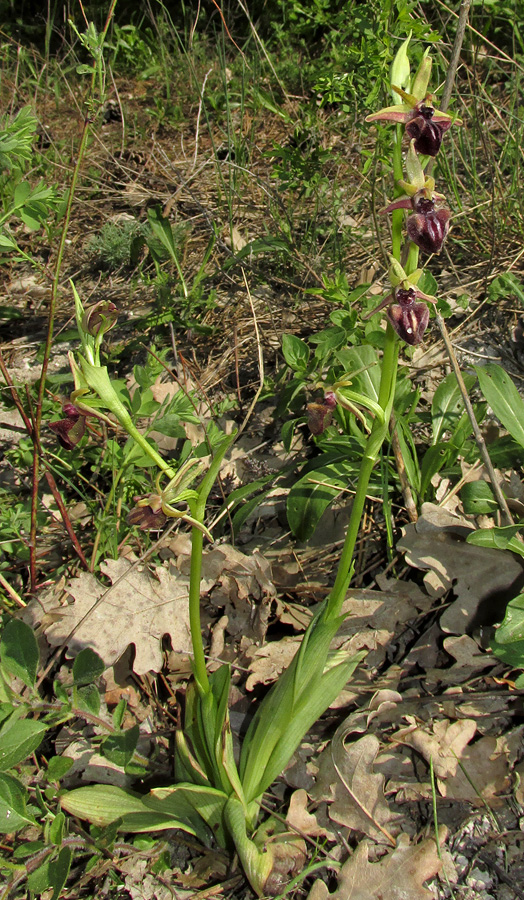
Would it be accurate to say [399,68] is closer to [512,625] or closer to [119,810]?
[512,625]

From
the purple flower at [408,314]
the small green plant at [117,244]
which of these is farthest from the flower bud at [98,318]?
the small green plant at [117,244]

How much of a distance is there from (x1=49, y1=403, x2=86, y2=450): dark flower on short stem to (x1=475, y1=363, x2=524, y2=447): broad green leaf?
4.51 feet

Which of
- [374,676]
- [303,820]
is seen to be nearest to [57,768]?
[303,820]

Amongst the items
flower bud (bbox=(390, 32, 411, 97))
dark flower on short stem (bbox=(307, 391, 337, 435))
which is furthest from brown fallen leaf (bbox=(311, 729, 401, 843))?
flower bud (bbox=(390, 32, 411, 97))

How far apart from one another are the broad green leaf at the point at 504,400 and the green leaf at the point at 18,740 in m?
1.71

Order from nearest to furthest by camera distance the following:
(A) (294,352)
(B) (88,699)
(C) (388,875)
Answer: (C) (388,875)
(B) (88,699)
(A) (294,352)

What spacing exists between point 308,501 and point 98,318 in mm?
1130

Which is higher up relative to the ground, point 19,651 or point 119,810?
point 19,651

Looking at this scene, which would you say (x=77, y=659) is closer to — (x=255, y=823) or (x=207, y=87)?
(x=255, y=823)

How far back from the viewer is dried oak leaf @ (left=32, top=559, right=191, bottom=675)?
7.11 ft

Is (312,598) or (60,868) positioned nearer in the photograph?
(60,868)

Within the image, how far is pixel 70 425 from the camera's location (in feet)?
5.19

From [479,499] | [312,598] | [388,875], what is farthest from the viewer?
[312,598]

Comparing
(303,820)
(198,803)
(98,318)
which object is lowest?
(303,820)
